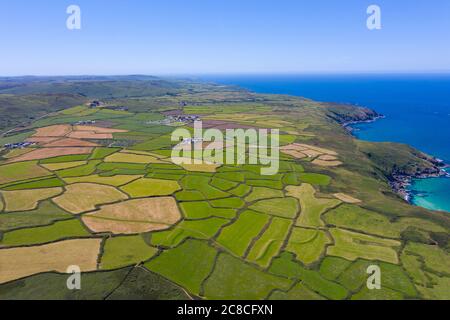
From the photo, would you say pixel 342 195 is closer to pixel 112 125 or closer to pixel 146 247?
pixel 146 247

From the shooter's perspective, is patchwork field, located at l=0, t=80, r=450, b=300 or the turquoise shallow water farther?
the turquoise shallow water

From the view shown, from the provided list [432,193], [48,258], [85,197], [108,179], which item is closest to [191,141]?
[108,179]

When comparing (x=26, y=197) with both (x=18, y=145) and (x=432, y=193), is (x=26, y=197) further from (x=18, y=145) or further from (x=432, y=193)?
(x=432, y=193)

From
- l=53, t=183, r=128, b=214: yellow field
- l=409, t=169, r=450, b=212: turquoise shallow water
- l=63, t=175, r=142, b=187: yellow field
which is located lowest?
l=409, t=169, r=450, b=212: turquoise shallow water

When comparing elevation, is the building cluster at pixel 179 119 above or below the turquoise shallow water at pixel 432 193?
above

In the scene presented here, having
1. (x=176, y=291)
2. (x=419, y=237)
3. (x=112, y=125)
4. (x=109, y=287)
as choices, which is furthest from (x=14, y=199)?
(x=112, y=125)

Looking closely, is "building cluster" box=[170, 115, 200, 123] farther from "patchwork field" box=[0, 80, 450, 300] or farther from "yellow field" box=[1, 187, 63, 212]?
"yellow field" box=[1, 187, 63, 212]

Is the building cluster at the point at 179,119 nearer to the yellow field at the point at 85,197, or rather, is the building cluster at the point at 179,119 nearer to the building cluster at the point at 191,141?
the building cluster at the point at 191,141

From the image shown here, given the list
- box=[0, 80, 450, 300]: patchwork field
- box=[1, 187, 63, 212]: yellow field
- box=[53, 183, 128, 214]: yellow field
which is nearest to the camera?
box=[0, 80, 450, 300]: patchwork field

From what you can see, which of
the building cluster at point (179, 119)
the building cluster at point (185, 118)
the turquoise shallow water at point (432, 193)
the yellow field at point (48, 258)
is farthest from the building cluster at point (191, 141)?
the yellow field at point (48, 258)

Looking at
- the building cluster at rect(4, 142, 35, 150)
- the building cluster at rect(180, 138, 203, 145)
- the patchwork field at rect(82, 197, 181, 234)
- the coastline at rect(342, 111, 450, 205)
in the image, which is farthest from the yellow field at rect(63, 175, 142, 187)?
the coastline at rect(342, 111, 450, 205)
